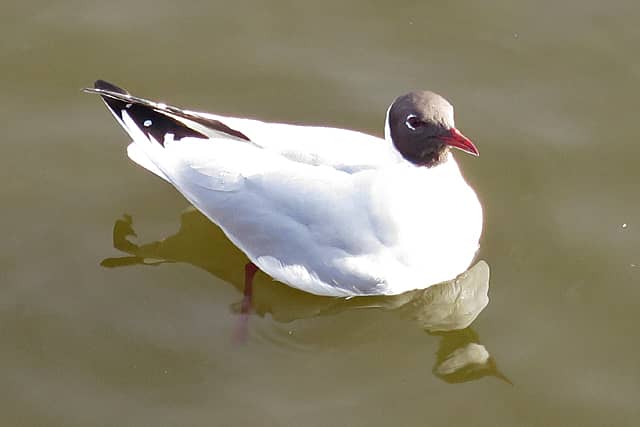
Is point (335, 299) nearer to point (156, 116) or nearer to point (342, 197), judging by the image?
point (342, 197)

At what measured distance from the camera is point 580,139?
6.92 m

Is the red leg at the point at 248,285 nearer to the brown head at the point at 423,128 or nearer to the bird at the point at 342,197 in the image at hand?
the bird at the point at 342,197

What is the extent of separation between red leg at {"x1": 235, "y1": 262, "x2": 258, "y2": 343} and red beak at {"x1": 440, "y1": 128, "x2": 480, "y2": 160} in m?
1.39

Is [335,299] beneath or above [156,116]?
beneath

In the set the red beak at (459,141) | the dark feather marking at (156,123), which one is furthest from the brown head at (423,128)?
the dark feather marking at (156,123)

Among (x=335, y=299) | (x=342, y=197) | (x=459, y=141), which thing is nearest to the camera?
(x=459, y=141)

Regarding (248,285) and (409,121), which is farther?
(248,285)

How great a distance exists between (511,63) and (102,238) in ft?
9.17

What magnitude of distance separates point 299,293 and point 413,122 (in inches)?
49.3

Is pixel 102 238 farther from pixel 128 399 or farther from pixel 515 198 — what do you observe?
pixel 515 198

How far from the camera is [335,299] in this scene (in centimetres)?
629

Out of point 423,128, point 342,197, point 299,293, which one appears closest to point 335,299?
point 299,293

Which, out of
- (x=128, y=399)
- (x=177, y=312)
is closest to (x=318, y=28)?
(x=177, y=312)

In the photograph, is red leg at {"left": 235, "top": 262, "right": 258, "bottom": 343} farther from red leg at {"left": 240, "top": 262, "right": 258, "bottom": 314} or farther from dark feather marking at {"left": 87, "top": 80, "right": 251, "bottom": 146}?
dark feather marking at {"left": 87, "top": 80, "right": 251, "bottom": 146}
